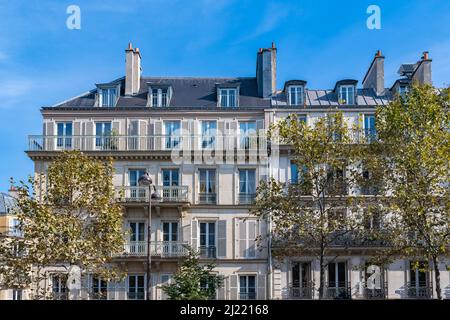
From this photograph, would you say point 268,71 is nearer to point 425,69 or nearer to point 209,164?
point 209,164

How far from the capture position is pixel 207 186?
34750mm

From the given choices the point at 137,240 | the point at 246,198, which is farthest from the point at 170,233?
the point at 246,198

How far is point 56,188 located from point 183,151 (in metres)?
9.41

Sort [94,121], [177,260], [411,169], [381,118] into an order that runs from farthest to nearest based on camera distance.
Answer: [94,121]
[177,260]
[381,118]
[411,169]

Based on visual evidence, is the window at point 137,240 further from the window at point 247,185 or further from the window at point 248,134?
the window at point 248,134

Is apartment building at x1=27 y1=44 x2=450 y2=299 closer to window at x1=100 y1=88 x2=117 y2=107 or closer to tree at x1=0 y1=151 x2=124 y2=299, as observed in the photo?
window at x1=100 y1=88 x2=117 y2=107

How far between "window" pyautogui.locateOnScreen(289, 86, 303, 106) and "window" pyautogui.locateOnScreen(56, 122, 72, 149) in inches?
476

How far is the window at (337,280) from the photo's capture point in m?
33.4

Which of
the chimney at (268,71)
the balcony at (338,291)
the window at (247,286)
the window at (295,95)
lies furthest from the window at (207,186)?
the balcony at (338,291)

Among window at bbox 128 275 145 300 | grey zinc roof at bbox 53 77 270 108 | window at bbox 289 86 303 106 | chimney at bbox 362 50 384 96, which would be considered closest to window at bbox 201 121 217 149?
grey zinc roof at bbox 53 77 270 108

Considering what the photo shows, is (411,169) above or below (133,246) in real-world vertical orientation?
above

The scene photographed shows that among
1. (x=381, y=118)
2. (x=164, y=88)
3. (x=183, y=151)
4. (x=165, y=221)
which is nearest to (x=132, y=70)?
(x=164, y=88)

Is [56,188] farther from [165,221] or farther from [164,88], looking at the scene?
[164,88]

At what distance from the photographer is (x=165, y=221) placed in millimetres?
34094
